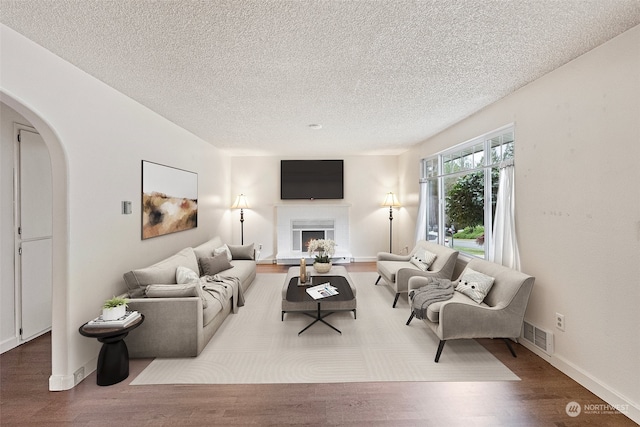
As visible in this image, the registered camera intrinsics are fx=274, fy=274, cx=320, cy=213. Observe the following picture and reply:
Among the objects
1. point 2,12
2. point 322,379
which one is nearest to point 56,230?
point 2,12

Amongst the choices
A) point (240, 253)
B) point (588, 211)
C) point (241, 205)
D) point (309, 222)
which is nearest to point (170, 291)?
point (240, 253)

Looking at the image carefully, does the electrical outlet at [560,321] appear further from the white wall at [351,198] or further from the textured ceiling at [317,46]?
the white wall at [351,198]

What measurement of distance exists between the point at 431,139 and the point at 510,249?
9.10 ft

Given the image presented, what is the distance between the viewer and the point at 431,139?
5.21 m

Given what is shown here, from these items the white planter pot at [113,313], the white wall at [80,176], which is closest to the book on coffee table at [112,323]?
the white planter pot at [113,313]

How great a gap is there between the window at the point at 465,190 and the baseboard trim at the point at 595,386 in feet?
4.80

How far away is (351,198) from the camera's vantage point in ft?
23.1

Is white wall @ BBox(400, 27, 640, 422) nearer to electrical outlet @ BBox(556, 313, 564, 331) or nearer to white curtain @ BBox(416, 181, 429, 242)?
electrical outlet @ BBox(556, 313, 564, 331)

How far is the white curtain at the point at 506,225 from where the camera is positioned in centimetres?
307

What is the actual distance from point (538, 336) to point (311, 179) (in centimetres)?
527

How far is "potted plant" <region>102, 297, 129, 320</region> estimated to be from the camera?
7.72ft

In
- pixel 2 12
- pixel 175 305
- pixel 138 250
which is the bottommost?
pixel 175 305

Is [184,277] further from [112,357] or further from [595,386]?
[595,386]

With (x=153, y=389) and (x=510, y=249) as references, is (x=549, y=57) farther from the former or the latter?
(x=153, y=389)
